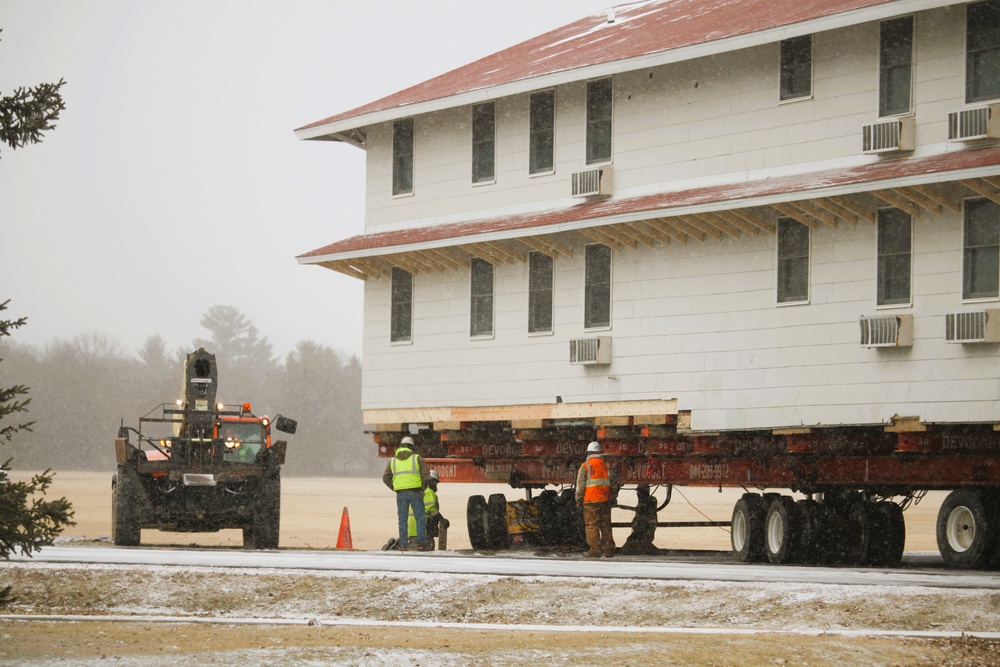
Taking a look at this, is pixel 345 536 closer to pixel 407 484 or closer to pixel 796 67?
pixel 407 484

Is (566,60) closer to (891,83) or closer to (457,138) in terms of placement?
(457,138)

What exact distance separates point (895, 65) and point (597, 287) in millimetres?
6532

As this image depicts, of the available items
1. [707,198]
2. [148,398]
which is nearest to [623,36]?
[707,198]

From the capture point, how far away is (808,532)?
2375 cm

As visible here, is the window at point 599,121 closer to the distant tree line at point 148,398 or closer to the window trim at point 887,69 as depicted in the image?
the window trim at point 887,69

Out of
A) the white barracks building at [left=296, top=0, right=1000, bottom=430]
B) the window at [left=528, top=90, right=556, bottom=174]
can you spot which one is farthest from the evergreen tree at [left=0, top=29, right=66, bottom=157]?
the window at [left=528, top=90, right=556, bottom=174]

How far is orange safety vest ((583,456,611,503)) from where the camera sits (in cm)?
2456

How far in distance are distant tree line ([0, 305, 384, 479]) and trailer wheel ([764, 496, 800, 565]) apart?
86990mm

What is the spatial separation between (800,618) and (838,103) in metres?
11.0

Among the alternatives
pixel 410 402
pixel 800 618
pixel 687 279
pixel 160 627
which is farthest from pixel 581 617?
pixel 410 402

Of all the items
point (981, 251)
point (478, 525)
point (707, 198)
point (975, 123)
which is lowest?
point (478, 525)

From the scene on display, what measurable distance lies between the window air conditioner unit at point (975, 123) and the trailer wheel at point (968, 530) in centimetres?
481

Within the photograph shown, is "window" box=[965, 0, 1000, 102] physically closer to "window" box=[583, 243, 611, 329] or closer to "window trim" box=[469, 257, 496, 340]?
"window" box=[583, 243, 611, 329]

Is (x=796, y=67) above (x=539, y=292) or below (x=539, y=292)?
above
